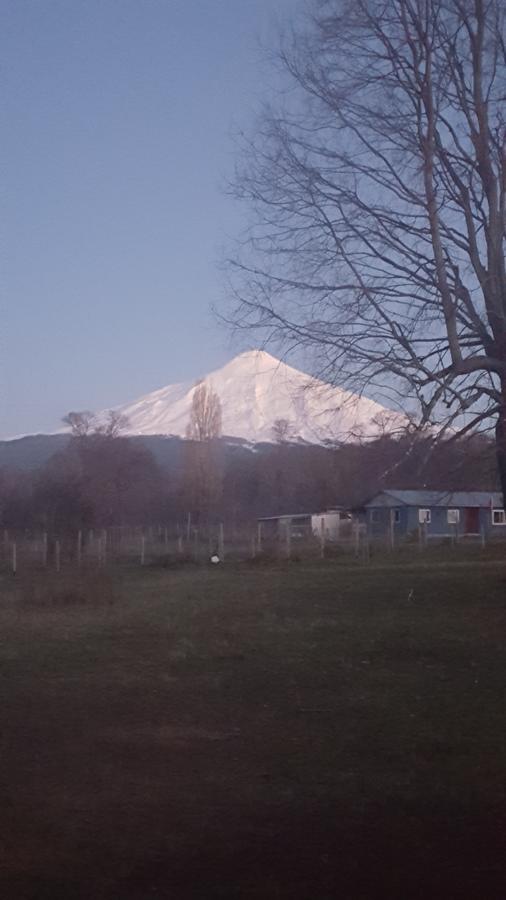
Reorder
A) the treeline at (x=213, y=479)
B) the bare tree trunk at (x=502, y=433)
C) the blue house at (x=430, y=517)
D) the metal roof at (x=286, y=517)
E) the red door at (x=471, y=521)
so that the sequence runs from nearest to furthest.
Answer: the bare tree trunk at (x=502, y=433)
the treeline at (x=213, y=479)
the blue house at (x=430, y=517)
the red door at (x=471, y=521)
the metal roof at (x=286, y=517)

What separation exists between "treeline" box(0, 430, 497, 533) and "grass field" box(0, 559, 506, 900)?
2280 mm

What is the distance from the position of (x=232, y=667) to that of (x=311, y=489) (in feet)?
154

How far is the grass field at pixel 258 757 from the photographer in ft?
19.9

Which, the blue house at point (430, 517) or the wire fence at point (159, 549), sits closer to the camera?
the wire fence at point (159, 549)

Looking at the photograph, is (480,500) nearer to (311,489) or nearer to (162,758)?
(311,489)

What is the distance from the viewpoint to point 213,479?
211 ft

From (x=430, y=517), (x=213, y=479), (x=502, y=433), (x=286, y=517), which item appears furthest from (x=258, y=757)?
(x=213, y=479)

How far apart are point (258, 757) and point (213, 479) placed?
183ft

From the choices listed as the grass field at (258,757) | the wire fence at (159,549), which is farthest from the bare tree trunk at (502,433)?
the wire fence at (159,549)

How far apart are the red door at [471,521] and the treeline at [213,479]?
853cm

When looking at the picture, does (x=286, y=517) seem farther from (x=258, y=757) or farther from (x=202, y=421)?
(x=258, y=757)

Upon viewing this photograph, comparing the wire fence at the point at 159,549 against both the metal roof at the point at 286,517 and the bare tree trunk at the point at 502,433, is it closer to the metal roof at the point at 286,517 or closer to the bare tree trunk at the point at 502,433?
the metal roof at the point at 286,517

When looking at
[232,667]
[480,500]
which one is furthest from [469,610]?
[480,500]

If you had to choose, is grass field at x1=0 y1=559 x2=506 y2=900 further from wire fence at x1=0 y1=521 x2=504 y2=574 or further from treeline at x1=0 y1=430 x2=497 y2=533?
wire fence at x1=0 y1=521 x2=504 y2=574
